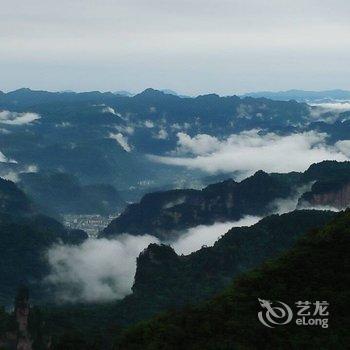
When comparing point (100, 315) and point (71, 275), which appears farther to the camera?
point (71, 275)

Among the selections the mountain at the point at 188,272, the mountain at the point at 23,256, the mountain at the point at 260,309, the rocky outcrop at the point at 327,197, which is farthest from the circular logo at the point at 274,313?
the rocky outcrop at the point at 327,197

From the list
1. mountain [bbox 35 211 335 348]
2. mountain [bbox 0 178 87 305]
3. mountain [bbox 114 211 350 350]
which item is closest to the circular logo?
mountain [bbox 114 211 350 350]

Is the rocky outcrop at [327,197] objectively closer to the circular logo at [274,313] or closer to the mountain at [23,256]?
the mountain at [23,256]

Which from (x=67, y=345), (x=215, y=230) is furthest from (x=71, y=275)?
(x=67, y=345)

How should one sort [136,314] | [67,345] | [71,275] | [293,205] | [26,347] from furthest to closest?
[293,205] → [71,275] → [136,314] → [26,347] → [67,345]

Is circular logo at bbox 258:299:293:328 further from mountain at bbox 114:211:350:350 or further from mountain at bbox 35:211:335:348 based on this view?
mountain at bbox 35:211:335:348

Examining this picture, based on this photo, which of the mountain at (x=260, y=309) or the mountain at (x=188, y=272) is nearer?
the mountain at (x=260, y=309)

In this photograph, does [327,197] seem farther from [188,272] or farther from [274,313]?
[274,313]

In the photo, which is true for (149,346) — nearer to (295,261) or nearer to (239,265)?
(295,261)
